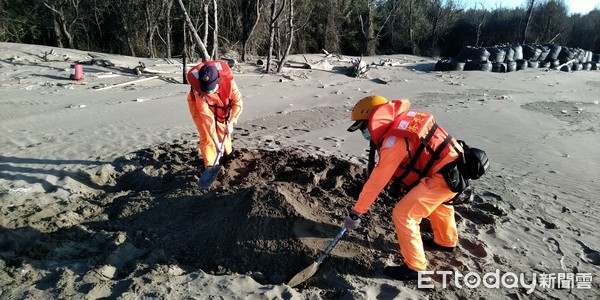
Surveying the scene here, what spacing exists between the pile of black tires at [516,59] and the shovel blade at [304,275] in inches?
633

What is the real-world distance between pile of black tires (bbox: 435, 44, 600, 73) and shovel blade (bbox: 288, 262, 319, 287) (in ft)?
52.7

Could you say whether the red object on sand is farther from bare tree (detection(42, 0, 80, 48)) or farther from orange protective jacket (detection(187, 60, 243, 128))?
orange protective jacket (detection(187, 60, 243, 128))

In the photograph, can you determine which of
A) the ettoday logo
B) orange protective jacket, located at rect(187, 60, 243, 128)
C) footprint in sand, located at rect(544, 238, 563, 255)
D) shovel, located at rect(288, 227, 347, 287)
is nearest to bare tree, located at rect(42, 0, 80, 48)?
orange protective jacket, located at rect(187, 60, 243, 128)

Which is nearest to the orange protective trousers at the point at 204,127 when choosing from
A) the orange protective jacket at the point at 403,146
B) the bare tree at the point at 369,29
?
the orange protective jacket at the point at 403,146

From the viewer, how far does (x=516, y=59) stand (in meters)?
19.2

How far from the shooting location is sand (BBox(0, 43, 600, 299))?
3.14 m

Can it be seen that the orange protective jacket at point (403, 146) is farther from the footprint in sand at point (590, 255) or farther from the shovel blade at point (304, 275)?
the footprint in sand at point (590, 255)

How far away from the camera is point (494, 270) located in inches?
136

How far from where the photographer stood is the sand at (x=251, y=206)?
3145 mm

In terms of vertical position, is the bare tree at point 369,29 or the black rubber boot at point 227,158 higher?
the bare tree at point 369,29

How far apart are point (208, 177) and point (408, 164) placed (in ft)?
7.78

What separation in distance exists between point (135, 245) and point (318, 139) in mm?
4161

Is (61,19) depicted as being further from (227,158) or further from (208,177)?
(208,177)

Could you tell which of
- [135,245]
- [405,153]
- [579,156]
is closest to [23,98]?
[135,245]
